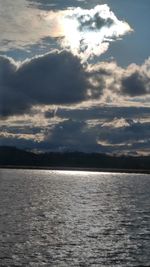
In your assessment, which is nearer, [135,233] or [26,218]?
[135,233]

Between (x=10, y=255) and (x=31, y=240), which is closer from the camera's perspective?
(x=10, y=255)

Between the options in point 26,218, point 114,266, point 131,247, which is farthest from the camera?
point 26,218

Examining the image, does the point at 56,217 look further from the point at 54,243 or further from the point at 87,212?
the point at 54,243

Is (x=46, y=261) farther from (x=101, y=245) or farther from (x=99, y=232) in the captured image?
(x=99, y=232)

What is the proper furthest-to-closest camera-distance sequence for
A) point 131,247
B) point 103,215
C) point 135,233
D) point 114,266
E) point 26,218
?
1. point 103,215
2. point 26,218
3. point 135,233
4. point 131,247
5. point 114,266

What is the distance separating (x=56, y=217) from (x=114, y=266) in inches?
2467

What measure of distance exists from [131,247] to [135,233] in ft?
55.3

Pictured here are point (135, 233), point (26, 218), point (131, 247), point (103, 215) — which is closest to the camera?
point (131, 247)

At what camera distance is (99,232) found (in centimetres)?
10106

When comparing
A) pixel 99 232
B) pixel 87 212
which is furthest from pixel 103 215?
pixel 99 232

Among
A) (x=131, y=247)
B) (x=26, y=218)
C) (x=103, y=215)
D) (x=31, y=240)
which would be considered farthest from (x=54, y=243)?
(x=103, y=215)

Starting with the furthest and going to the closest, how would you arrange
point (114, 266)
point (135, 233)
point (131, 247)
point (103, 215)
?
point (103, 215) → point (135, 233) → point (131, 247) → point (114, 266)

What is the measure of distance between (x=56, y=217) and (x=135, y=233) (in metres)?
34.0

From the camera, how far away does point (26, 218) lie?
123 meters
